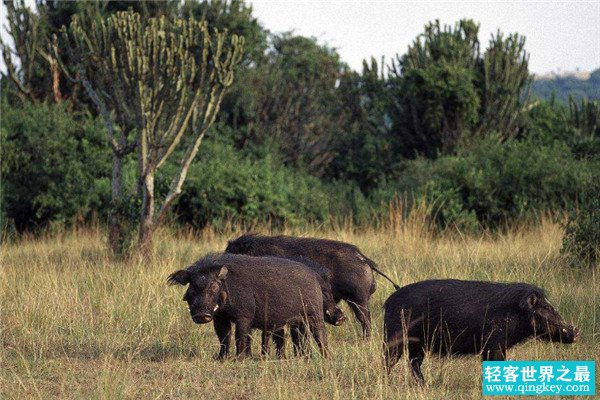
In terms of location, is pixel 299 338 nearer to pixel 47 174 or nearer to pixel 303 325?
pixel 303 325

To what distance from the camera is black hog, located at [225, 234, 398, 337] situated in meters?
8.71

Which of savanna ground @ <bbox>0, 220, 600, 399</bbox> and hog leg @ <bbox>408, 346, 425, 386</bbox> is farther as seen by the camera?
hog leg @ <bbox>408, 346, 425, 386</bbox>

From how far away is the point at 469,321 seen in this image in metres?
6.44

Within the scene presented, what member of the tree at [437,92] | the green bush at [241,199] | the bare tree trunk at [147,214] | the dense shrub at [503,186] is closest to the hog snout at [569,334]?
the bare tree trunk at [147,214]

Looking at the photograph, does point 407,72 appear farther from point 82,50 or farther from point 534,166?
point 82,50

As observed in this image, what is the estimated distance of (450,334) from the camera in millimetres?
6465

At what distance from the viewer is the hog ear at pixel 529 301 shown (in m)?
6.40

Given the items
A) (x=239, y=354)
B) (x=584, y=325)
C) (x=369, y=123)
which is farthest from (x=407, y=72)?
(x=239, y=354)

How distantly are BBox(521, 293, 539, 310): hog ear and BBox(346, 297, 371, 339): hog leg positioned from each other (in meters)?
2.34

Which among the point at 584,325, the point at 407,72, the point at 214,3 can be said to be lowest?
the point at 584,325

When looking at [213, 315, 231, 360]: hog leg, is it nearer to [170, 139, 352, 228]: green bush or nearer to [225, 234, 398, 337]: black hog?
[225, 234, 398, 337]: black hog

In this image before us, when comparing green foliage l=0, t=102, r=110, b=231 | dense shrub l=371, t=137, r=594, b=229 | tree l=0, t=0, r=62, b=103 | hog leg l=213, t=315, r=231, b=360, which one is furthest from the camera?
tree l=0, t=0, r=62, b=103

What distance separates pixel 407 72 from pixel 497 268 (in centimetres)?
1418

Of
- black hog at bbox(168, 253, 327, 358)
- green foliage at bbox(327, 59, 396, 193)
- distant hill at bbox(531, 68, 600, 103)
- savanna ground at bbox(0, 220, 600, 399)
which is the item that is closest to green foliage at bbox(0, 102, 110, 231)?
savanna ground at bbox(0, 220, 600, 399)
